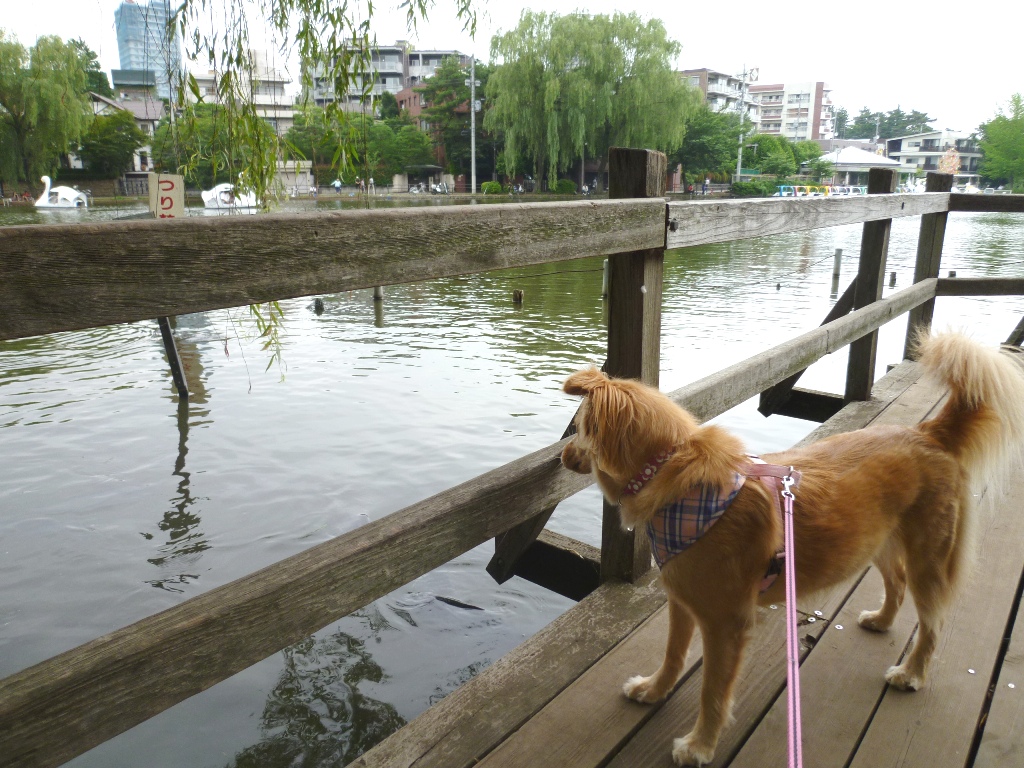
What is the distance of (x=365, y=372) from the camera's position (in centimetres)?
944

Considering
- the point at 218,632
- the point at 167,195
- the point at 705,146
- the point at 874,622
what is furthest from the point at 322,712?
the point at 705,146

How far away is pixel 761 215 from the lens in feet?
10.1

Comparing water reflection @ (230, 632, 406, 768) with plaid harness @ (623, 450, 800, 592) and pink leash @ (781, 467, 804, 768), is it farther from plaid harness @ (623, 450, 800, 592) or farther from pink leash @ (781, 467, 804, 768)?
pink leash @ (781, 467, 804, 768)

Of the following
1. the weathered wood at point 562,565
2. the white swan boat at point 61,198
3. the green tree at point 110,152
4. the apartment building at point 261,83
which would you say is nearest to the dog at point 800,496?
the weathered wood at point 562,565

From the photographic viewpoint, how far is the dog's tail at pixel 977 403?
6.57 ft

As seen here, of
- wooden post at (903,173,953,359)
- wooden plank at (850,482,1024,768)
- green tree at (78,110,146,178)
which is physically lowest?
wooden plank at (850,482,1024,768)

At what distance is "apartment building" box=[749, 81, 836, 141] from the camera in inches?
5635

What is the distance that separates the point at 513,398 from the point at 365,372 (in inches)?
93.7

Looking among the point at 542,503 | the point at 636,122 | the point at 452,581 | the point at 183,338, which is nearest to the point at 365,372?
the point at 183,338

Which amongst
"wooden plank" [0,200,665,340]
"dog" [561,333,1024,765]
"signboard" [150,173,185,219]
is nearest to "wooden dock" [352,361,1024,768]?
"dog" [561,333,1024,765]

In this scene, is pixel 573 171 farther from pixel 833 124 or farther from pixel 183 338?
pixel 833 124

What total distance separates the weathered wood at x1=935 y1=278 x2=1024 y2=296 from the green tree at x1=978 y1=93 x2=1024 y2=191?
2542 inches

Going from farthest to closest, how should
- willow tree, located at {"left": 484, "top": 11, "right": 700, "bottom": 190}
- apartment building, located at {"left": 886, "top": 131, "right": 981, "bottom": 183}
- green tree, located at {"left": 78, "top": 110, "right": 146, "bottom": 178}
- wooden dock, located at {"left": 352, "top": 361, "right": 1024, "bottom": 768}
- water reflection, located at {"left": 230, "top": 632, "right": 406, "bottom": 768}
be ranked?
apartment building, located at {"left": 886, "top": 131, "right": 981, "bottom": 183}
green tree, located at {"left": 78, "top": 110, "right": 146, "bottom": 178}
willow tree, located at {"left": 484, "top": 11, "right": 700, "bottom": 190}
water reflection, located at {"left": 230, "top": 632, "right": 406, "bottom": 768}
wooden dock, located at {"left": 352, "top": 361, "right": 1024, "bottom": 768}

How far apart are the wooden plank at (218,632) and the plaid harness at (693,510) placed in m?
0.50
